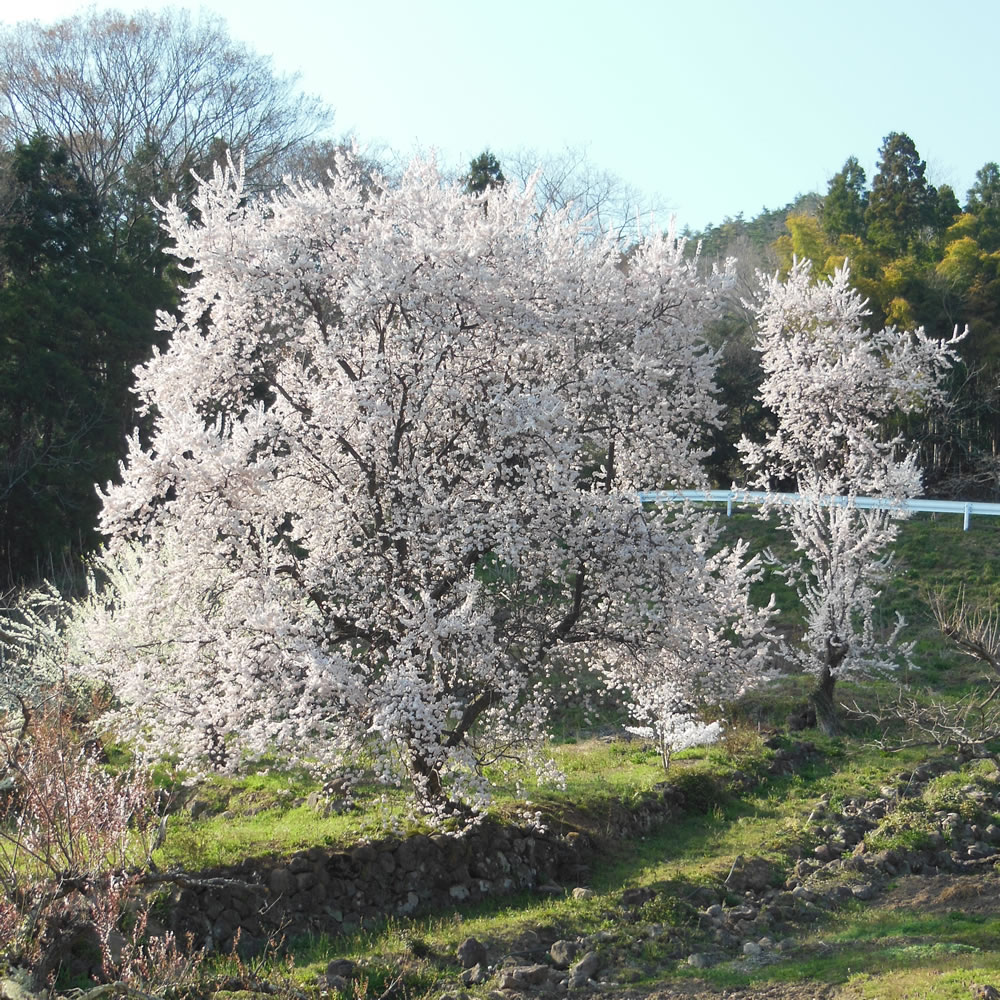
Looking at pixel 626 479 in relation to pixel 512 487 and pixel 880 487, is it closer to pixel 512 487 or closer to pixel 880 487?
pixel 512 487

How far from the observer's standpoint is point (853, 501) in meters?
17.6

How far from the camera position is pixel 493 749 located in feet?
35.3

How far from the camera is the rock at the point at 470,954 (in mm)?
8531

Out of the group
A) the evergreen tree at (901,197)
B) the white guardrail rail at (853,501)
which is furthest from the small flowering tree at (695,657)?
the evergreen tree at (901,197)

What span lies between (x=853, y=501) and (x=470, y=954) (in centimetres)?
1144

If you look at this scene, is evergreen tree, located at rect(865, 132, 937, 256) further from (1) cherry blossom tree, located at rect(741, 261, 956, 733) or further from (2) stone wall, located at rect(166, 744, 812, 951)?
(2) stone wall, located at rect(166, 744, 812, 951)

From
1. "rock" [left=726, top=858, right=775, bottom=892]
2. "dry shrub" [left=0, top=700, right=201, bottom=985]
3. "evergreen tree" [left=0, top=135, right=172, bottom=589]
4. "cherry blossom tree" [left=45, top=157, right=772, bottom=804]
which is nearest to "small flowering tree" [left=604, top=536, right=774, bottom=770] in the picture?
"cherry blossom tree" [left=45, top=157, right=772, bottom=804]

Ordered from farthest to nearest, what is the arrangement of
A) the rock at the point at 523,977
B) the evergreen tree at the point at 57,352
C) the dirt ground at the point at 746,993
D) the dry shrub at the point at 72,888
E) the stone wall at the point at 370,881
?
the evergreen tree at the point at 57,352 < the stone wall at the point at 370,881 < the rock at the point at 523,977 < the dirt ground at the point at 746,993 < the dry shrub at the point at 72,888

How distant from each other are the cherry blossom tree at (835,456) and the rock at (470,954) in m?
9.60

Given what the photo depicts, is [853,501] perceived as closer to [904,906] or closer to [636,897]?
[904,906]

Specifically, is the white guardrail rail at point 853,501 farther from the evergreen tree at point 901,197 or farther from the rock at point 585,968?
the evergreen tree at point 901,197

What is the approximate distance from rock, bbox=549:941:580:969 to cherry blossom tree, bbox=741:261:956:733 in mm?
9034

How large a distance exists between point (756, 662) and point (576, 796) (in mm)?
2614

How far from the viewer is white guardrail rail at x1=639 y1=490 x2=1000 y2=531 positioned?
1261 centimetres
